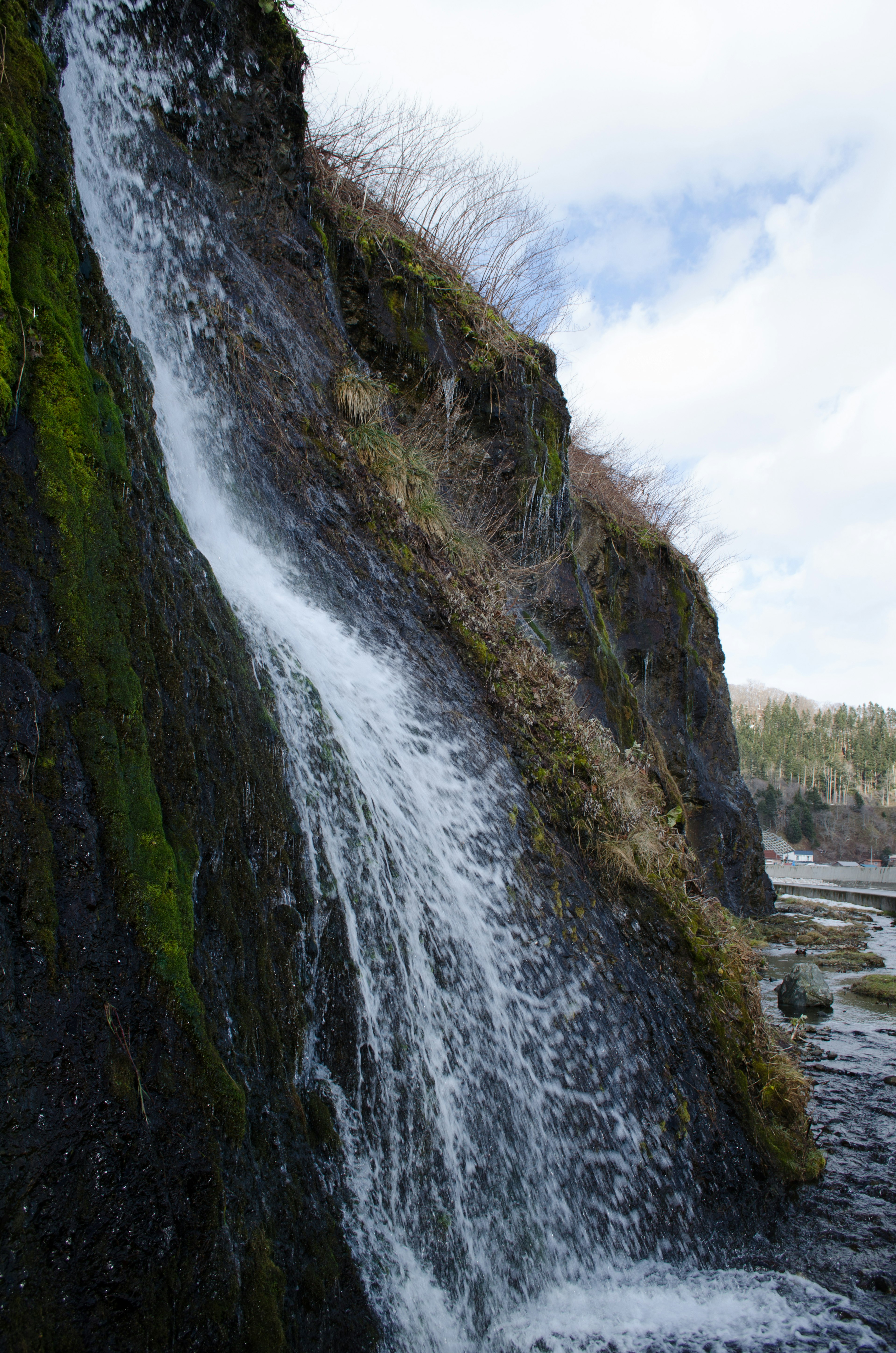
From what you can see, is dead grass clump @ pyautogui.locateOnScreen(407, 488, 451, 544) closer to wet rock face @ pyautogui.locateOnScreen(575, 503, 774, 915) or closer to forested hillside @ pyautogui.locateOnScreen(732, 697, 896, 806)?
wet rock face @ pyautogui.locateOnScreen(575, 503, 774, 915)

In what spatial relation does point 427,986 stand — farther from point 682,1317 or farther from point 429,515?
point 429,515

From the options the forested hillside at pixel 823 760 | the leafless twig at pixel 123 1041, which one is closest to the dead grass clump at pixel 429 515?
the leafless twig at pixel 123 1041

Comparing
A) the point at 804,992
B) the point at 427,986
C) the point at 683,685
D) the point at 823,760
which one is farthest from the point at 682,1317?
the point at 823,760

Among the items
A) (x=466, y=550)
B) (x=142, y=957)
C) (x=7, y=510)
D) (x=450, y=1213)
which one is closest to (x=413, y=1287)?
(x=450, y=1213)

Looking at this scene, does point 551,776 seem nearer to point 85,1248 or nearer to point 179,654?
point 179,654

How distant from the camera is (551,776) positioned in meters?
5.81

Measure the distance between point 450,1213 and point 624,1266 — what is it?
132 centimetres

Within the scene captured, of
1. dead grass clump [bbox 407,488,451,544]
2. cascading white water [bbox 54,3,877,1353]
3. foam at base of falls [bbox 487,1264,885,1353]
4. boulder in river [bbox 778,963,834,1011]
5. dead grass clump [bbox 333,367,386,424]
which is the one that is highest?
dead grass clump [bbox 333,367,386,424]

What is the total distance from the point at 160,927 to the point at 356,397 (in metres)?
6.11

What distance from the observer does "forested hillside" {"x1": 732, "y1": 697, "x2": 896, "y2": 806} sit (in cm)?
9219

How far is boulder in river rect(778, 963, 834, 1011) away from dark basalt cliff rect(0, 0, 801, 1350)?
6.71 m

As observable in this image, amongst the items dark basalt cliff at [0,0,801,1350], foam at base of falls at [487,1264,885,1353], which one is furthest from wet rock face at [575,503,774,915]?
foam at base of falls at [487,1264,885,1353]

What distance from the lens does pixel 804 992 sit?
11.5 m

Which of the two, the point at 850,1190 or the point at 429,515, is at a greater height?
the point at 429,515
